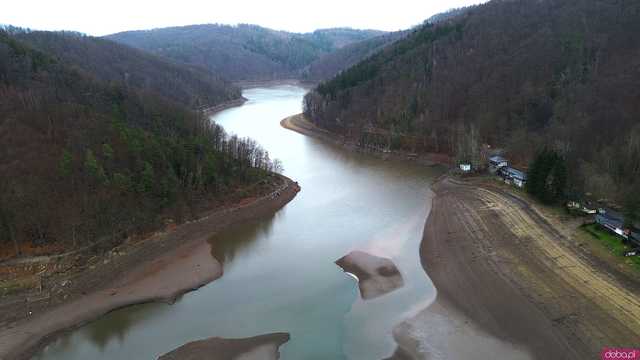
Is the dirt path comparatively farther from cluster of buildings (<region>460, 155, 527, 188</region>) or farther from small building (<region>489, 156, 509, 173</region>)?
small building (<region>489, 156, 509, 173</region>)

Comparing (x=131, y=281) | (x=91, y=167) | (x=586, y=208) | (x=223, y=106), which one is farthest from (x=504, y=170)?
(x=223, y=106)

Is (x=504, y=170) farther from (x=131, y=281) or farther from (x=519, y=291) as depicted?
(x=131, y=281)

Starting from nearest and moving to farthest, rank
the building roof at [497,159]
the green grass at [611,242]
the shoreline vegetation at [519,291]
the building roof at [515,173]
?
the shoreline vegetation at [519,291] < the green grass at [611,242] < the building roof at [515,173] < the building roof at [497,159]

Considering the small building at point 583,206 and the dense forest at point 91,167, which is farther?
the small building at point 583,206

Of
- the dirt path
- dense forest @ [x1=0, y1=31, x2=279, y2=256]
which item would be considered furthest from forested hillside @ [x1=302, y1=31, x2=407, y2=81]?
the dirt path

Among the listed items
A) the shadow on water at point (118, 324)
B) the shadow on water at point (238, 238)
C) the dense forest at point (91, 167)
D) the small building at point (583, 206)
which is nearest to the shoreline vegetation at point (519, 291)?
the small building at point (583, 206)

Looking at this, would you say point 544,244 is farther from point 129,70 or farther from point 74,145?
point 129,70

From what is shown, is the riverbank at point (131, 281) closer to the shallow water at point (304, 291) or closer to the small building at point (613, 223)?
the shallow water at point (304, 291)
